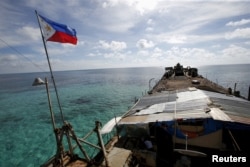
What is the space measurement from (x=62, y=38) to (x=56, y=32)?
56 cm

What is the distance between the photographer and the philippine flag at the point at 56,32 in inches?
359

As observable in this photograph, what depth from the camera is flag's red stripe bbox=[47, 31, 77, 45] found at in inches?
377

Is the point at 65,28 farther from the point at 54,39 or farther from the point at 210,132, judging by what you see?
the point at 210,132

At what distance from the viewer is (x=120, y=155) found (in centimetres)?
937

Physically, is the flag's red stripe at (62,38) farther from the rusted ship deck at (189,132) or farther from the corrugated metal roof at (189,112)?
the corrugated metal roof at (189,112)

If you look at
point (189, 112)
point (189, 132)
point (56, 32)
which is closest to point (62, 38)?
point (56, 32)

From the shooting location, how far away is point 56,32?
9594 mm

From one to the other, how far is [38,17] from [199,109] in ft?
42.1

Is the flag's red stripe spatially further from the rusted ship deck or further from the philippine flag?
the rusted ship deck

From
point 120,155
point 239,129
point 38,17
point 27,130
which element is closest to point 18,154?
point 27,130

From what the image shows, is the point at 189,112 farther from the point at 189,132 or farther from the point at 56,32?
the point at 56,32

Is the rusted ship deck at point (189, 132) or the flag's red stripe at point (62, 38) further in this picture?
the rusted ship deck at point (189, 132)

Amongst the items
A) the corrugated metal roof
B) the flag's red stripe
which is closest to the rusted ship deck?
the corrugated metal roof

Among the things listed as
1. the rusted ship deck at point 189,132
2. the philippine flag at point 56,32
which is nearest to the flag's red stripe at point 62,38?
the philippine flag at point 56,32
